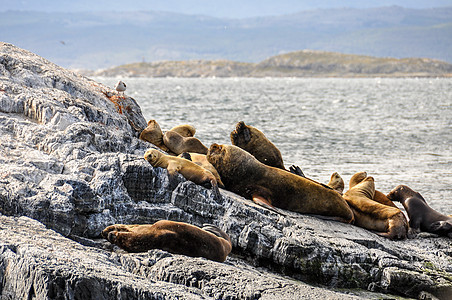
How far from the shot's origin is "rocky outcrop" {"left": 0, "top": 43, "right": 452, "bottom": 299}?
190 inches

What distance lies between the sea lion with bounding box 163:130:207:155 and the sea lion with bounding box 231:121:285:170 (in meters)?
0.77

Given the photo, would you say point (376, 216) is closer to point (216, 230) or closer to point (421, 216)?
point (421, 216)

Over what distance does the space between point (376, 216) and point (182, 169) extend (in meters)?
3.76

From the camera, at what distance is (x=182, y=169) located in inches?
308

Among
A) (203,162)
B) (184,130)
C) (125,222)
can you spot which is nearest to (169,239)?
(125,222)

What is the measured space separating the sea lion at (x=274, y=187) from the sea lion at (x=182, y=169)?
133cm

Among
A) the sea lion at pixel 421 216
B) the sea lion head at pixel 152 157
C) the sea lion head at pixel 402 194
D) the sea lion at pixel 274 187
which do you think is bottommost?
the sea lion at pixel 421 216

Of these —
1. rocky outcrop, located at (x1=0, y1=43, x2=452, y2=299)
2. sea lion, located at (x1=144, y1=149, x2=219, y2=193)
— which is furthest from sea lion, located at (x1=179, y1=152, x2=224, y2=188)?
sea lion, located at (x1=144, y1=149, x2=219, y2=193)

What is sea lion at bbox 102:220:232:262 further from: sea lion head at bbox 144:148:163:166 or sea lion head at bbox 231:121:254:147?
sea lion head at bbox 231:121:254:147

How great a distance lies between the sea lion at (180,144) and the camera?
35.1 feet

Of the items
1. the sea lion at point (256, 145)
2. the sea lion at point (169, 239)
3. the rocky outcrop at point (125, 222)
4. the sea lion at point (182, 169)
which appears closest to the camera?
the rocky outcrop at point (125, 222)

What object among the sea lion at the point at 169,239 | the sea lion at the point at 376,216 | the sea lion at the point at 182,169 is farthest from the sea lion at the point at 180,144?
the sea lion at the point at 169,239

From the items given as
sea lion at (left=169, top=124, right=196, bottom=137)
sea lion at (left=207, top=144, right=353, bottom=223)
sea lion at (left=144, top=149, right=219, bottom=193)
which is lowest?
A: sea lion at (left=207, top=144, right=353, bottom=223)

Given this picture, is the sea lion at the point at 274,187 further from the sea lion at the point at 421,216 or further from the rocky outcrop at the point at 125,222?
the sea lion at the point at 421,216
